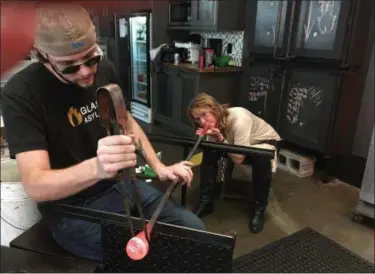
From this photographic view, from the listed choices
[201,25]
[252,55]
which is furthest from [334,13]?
[201,25]

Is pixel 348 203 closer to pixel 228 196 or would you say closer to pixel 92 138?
pixel 228 196

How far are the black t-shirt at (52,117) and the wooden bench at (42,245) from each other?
0.07 metres

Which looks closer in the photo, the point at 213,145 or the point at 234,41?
the point at 213,145

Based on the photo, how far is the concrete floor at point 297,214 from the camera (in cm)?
114

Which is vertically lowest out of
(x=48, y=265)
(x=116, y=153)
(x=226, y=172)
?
(x=226, y=172)

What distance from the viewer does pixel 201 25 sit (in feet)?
4.92

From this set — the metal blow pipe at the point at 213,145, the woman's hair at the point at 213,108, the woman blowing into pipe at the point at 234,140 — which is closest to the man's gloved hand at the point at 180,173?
the metal blow pipe at the point at 213,145

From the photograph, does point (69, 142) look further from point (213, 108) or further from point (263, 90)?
point (263, 90)

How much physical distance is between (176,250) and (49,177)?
26 centimetres

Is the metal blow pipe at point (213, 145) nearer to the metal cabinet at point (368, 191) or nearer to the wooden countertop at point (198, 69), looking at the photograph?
the metal cabinet at point (368, 191)

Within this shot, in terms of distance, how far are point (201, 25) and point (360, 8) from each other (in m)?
0.90

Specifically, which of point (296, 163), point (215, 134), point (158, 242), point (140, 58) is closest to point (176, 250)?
point (158, 242)

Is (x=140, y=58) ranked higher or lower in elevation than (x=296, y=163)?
higher

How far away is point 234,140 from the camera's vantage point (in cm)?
115
